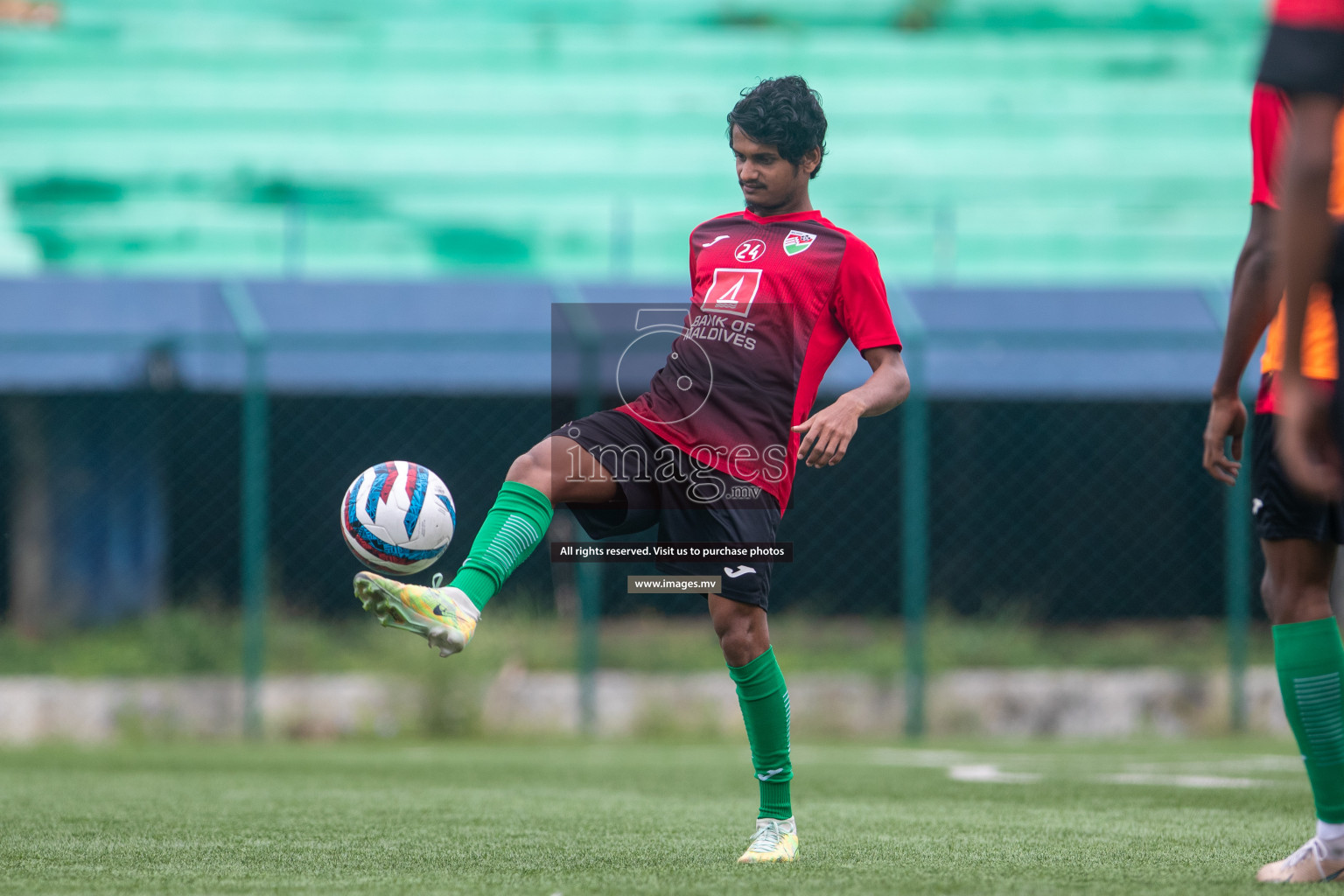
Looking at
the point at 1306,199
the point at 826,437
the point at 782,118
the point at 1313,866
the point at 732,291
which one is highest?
the point at 782,118

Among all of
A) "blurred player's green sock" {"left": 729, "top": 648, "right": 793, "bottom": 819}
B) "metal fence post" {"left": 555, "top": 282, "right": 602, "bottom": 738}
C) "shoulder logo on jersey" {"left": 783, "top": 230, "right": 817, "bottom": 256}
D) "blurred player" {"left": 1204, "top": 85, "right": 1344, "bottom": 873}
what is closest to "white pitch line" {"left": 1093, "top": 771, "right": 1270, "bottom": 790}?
"blurred player's green sock" {"left": 729, "top": 648, "right": 793, "bottom": 819}

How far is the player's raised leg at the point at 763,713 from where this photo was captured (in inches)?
130

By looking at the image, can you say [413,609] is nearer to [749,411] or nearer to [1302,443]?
[749,411]

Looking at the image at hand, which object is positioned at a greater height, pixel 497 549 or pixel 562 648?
pixel 497 549

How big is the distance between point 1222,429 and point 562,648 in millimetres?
6088

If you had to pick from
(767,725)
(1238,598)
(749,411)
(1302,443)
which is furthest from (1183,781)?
(1302,443)

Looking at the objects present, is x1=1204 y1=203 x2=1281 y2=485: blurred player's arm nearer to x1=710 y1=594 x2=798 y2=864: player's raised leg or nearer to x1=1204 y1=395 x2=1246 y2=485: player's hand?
x1=1204 y1=395 x2=1246 y2=485: player's hand

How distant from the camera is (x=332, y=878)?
9.70ft

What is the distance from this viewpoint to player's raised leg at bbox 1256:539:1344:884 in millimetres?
2754

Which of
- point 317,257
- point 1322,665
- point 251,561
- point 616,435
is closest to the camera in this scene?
point 1322,665

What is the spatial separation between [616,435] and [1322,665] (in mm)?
1544

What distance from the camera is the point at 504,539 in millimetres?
3051

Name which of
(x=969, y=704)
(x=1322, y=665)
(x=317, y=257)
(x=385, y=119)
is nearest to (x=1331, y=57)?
(x=1322, y=665)

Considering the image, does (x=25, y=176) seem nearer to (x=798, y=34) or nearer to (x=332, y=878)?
(x=798, y=34)
